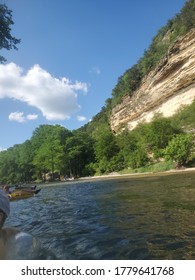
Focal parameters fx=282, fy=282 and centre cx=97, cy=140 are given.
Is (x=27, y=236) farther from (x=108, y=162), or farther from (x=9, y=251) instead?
(x=108, y=162)

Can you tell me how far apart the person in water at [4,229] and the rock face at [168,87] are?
49.9m

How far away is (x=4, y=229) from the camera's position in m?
3.66

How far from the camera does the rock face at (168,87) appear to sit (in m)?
50.0

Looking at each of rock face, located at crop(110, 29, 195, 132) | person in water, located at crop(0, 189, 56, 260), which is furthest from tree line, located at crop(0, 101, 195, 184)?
person in water, located at crop(0, 189, 56, 260)

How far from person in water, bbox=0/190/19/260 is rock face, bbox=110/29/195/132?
49.9m

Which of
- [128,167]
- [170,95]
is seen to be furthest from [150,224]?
[170,95]

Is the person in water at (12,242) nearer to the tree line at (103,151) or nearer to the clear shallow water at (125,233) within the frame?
the clear shallow water at (125,233)

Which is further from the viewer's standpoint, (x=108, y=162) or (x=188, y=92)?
(x=108, y=162)

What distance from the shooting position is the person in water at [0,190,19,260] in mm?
3285

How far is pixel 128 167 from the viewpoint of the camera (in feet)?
180

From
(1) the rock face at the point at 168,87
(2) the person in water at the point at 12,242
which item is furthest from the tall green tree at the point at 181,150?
(2) the person in water at the point at 12,242

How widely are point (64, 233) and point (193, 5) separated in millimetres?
60006

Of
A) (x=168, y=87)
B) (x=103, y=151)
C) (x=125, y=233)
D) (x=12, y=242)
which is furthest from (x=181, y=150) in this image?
(x=12, y=242)

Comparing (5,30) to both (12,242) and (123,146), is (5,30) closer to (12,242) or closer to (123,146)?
(12,242)
